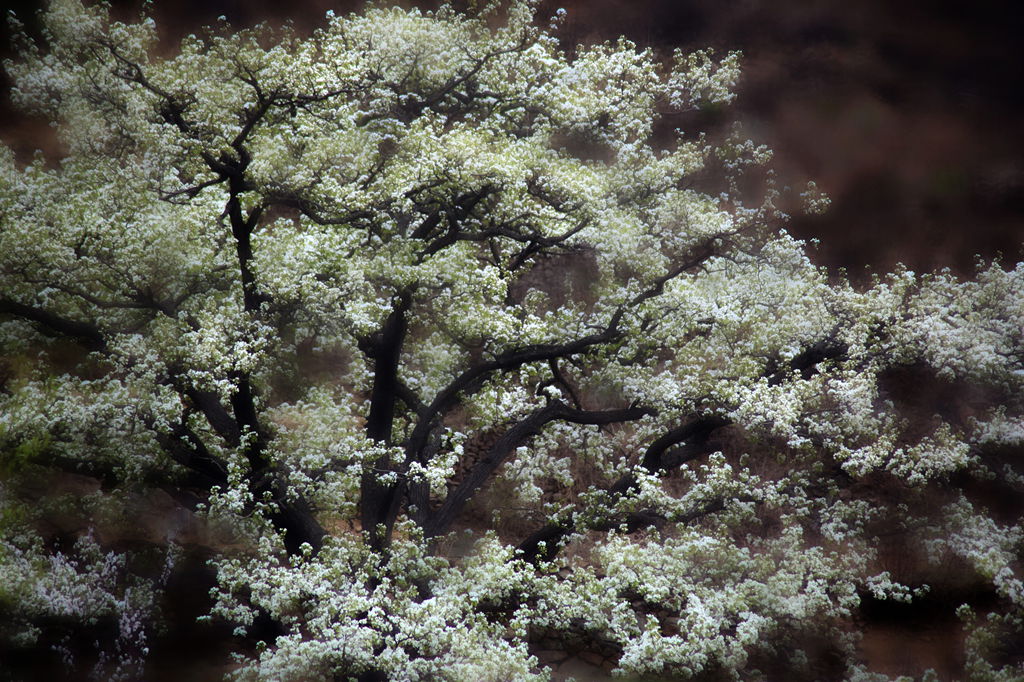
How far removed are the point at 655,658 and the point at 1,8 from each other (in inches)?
333

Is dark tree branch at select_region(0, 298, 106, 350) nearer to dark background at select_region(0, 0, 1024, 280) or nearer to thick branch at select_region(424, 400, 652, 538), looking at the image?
dark background at select_region(0, 0, 1024, 280)

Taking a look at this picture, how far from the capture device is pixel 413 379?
840 centimetres

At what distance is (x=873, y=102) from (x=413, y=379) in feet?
19.2

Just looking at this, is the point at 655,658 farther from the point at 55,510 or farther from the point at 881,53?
the point at 881,53

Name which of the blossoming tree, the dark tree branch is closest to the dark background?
the blossoming tree

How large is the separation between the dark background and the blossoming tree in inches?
18.2

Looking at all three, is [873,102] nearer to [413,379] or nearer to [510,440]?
[510,440]

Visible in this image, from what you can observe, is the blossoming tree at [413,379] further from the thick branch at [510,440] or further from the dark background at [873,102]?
the dark background at [873,102]

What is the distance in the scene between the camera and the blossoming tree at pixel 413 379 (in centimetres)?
677

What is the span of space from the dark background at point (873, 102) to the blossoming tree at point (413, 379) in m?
0.46

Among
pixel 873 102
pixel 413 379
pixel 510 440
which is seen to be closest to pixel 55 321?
pixel 413 379

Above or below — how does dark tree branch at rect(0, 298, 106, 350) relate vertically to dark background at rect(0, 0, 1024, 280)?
below

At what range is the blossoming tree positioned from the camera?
6.77 metres

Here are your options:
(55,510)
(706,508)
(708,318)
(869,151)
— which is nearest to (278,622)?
(55,510)
